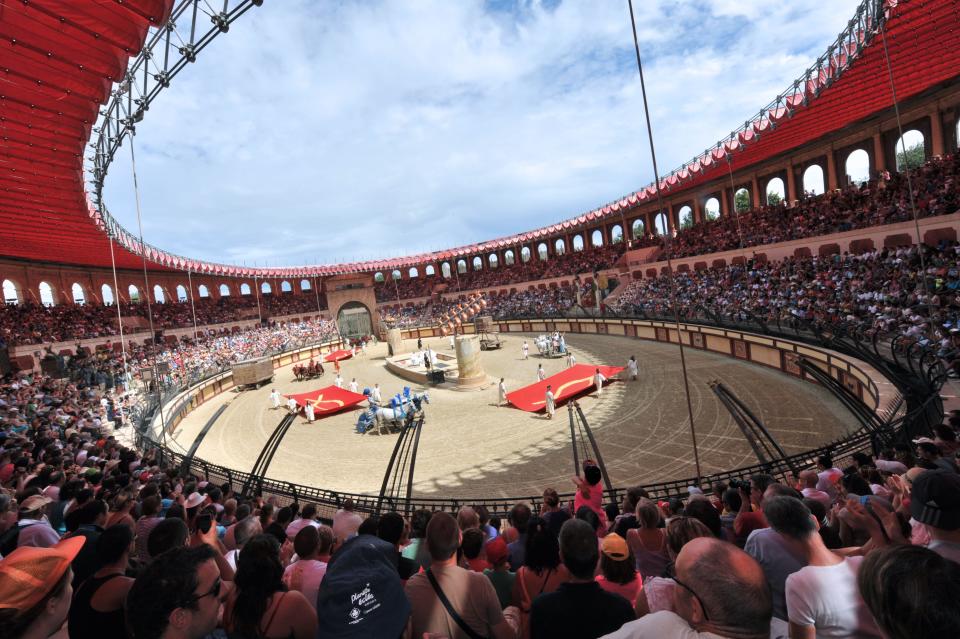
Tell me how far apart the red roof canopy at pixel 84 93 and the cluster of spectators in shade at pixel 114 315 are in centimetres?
436

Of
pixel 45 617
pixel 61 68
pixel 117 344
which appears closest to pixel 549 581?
pixel 45 617

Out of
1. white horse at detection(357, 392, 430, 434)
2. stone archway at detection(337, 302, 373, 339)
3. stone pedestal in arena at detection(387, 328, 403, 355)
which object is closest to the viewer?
white horse at detection(357, 392, 430, 434)

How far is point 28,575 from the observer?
192 centimetres

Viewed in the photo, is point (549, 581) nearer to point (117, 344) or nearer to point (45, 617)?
point (45, 617)

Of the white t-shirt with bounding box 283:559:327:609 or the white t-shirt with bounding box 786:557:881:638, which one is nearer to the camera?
the white t-shirt with bounding box 786:557:881:638

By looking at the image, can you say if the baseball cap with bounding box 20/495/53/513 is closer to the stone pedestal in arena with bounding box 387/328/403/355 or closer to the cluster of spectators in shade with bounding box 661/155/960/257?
the cluster of spectators in shade with bounding box 661/155/960/257

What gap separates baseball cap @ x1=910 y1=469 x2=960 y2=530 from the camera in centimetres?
225

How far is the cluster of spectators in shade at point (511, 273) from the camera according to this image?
45.8 m

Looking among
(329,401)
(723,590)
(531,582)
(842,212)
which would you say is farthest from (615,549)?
(842,212)

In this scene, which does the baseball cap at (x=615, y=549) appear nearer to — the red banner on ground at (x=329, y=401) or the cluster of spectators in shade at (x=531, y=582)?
the cluster of spectators in shade at (x=531, y=582)

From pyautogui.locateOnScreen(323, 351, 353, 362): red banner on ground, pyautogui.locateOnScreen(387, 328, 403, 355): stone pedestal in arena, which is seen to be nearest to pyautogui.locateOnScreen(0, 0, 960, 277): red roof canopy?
pyautogui.locateOnScreen(323, 351, 353, 362): red banner on ground

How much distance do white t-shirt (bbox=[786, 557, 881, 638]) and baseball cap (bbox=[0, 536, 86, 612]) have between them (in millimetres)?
3513

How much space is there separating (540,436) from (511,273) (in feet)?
145

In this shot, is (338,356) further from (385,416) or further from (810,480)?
(810,480)
